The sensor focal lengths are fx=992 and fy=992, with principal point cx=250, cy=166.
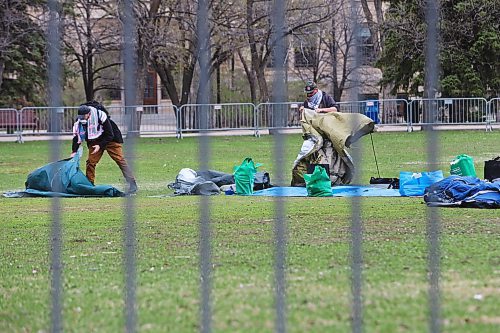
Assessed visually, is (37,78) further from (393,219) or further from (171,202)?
(393,219)

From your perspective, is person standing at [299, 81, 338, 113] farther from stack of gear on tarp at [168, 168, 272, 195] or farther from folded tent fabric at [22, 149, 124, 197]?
folded tent fabric at [22, 149, 124, 197]

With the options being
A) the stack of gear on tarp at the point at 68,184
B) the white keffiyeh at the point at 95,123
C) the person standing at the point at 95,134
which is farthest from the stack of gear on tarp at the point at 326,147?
the white keffiyeh at the point at 95,123

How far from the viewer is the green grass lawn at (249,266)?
16.3 feet

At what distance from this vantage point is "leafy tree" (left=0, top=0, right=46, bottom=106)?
31.5 meters

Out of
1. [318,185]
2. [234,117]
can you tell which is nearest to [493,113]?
[234,117]

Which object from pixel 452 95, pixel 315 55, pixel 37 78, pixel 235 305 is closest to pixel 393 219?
pixel 235 305

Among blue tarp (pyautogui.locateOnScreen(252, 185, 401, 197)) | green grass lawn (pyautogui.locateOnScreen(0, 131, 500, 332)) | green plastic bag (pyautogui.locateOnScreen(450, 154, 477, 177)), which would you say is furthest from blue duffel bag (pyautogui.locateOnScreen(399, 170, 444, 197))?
green grass lawn (pyautogui.locateOnScreen(0, 131, 500, 332))

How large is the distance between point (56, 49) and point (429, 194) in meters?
7.78

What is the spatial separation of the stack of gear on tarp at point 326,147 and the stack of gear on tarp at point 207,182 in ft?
2.12

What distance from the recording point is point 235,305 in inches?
206

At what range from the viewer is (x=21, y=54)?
3359 centimetres

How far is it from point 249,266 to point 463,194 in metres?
5.04

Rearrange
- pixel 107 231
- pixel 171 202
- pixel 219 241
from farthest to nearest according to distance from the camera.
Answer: pixel 171 202 < pixel 107 231 < pixel 219 241

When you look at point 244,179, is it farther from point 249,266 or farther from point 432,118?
point 432,118
